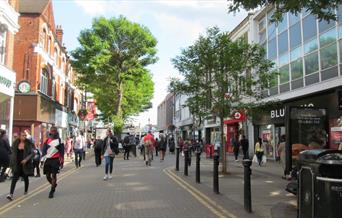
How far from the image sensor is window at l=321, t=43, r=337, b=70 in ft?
67.1

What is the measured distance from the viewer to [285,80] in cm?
2583

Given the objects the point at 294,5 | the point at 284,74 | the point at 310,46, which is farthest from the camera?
the point at 284,74

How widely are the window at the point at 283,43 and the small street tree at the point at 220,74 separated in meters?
8.51

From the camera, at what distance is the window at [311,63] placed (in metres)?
22.1

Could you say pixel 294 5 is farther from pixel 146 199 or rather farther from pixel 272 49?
pixel 272 49

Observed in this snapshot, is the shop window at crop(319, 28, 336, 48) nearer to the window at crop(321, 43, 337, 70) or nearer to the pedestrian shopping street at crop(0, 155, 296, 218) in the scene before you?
the window at crop(321, 43, 337, 70)

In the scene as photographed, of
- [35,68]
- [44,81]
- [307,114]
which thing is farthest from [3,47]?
[307,114]

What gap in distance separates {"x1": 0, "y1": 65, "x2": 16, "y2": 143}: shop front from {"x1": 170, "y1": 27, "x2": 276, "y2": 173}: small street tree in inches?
418

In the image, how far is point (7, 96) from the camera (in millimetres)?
25516

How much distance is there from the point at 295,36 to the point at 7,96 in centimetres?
1593

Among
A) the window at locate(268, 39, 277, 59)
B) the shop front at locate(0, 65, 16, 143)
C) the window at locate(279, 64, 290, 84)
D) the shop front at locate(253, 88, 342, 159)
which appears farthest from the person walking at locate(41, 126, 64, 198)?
the window at locate(268, 39, 277, 59)

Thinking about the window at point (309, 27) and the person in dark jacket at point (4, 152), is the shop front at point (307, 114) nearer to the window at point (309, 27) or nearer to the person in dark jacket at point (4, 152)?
the window at point (309, 27)

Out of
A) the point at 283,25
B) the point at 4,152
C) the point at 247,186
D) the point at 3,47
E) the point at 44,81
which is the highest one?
the point at 283,25

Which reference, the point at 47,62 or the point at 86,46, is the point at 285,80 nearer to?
the point at 47,62
